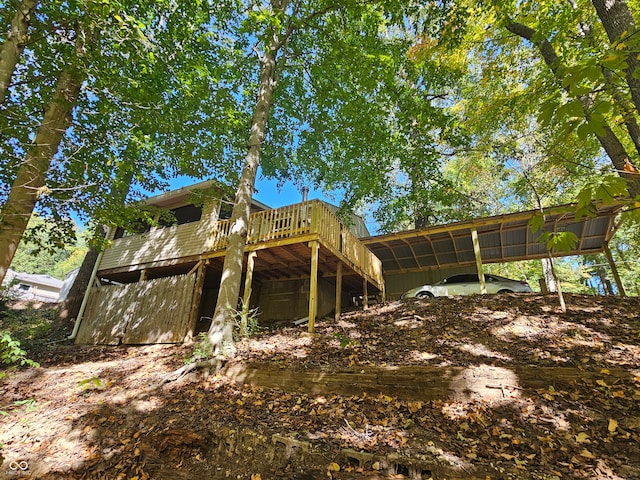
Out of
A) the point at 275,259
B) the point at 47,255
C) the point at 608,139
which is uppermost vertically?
the point at 47,255

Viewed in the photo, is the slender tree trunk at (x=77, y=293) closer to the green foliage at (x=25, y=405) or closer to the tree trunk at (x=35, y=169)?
the green foliage at (x=25, y=405)

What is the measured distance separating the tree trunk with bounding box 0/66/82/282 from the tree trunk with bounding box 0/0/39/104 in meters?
0.66

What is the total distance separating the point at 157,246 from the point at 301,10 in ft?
33.5

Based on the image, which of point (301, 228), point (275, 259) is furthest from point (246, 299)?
point (301, 228)

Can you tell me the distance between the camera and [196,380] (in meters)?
5.71

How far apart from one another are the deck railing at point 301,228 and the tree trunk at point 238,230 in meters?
1.22

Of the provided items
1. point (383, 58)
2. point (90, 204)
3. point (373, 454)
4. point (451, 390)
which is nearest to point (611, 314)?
point (451, 390)

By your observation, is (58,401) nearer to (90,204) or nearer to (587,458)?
(90,204)

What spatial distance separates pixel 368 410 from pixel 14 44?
7341 mm

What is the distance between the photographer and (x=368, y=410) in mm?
4281

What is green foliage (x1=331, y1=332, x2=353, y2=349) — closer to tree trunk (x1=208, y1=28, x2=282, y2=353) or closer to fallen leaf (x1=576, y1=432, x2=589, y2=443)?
tree trunk (x1=208, y1=28, x2=282, y2=353)

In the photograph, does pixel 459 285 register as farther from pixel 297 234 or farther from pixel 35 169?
pixel 35 169

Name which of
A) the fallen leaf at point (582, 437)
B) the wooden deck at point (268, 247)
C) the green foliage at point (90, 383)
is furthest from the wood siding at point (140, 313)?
the fallen leaf at point (582, 437)

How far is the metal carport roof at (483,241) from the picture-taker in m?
10.2
